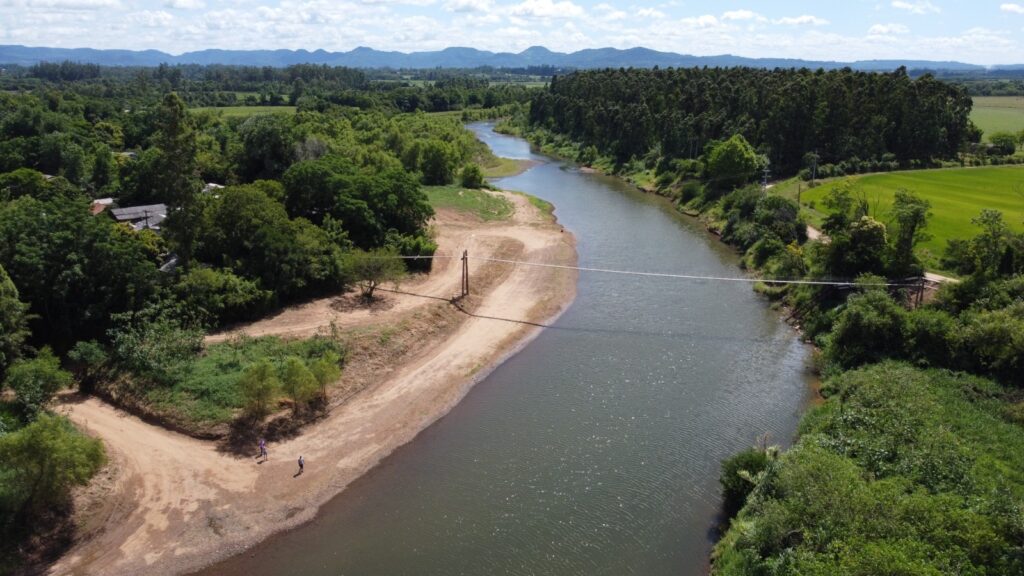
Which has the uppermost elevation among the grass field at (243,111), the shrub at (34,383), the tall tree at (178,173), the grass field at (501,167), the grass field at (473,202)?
the grass field at (243,111)

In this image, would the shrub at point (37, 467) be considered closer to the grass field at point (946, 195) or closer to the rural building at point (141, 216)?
the rural building at point (141, 216)

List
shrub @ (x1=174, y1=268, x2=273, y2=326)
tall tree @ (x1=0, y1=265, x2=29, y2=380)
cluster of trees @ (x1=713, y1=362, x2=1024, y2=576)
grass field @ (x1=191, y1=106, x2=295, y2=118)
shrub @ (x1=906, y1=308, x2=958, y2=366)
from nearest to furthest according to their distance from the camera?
cluster of trees @ (x1=713, y1=362, x2=1024, y2=576), tall tree @ (x1=0, y1=265, x2=29, y2=380), shrub @ (x1=906, y1=308, x2=958, y2=366), shrub @ (x1=174, y1=268, x2=273, y2=326), grass field @ (x1=191, y1=106, x2=295, y2=118)

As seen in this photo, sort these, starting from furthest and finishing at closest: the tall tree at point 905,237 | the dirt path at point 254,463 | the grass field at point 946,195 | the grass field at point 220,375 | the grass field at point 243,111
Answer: the grass field at point 243,111, the grass field at point 946,195, the tall tree at point 905,237, the grass field at point 220,375, the dirt path at point 254,463

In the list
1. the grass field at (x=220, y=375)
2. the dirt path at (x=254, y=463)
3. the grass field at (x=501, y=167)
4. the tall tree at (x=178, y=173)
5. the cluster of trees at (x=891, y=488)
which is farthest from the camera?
the grass field at (x=501, y=167)

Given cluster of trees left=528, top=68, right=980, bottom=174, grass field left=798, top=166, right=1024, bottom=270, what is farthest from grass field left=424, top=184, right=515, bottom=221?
grass field left=798, top=166, right=1024, bottom=270

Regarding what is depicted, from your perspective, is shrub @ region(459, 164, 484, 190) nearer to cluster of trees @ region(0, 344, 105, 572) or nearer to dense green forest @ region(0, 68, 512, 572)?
dense green forest @ region(0, 68, 512, 572)

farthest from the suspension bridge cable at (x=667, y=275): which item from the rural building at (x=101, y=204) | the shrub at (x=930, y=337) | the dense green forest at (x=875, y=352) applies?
the rural building at (x=101, y=204)

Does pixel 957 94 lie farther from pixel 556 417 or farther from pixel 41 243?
pixel 41 243
